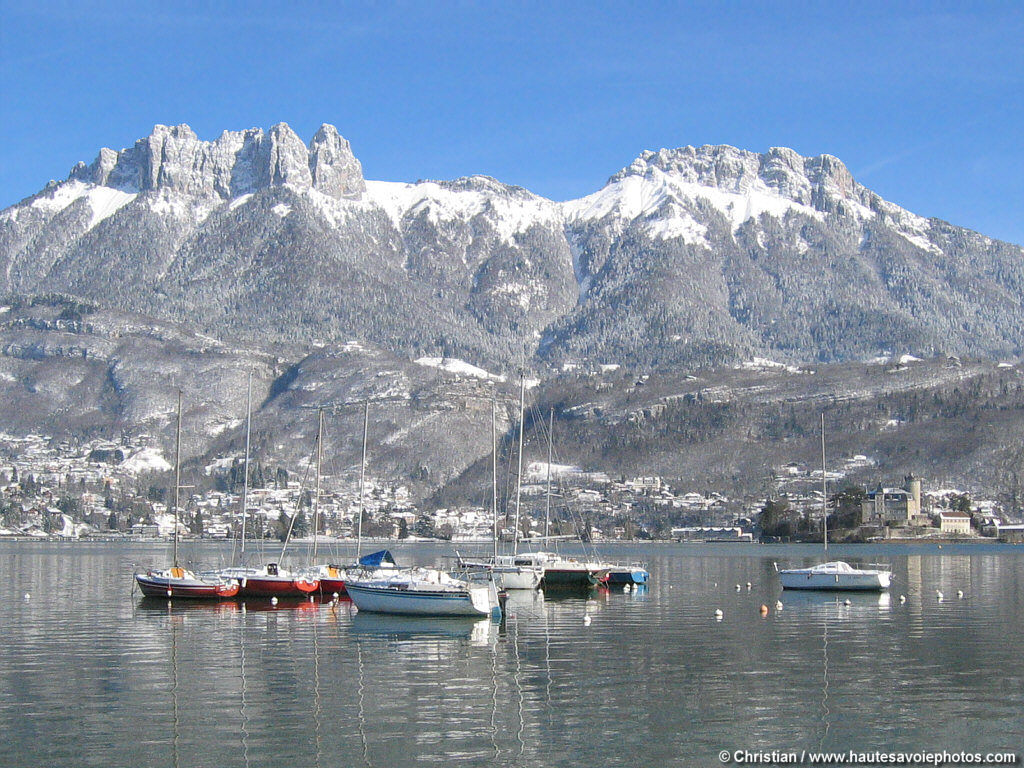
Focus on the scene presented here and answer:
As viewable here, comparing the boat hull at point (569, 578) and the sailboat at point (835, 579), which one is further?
the boat hull at point (569, 578)

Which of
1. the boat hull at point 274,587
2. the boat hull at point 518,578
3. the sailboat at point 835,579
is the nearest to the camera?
the boat hull at point 274,587

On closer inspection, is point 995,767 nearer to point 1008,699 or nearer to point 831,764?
point 831,764

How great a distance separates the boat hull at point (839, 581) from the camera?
115812 millimetres

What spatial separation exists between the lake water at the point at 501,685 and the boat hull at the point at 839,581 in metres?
17.5

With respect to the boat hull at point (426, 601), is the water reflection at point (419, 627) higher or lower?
lower

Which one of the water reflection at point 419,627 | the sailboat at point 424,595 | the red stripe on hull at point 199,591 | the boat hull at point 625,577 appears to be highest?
the sailboat at point 424,595

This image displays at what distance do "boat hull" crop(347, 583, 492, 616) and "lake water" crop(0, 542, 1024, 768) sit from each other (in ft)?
3.59

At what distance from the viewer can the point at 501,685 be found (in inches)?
2227

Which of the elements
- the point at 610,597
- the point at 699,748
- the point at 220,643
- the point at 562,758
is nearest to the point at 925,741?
the point at 699,748

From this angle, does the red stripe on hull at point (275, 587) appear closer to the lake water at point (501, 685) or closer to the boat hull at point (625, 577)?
the lake water at point (501, 685)

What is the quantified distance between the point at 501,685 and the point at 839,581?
2621 inches

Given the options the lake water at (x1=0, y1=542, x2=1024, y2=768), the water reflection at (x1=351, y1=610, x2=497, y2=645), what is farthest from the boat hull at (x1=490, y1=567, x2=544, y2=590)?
the water reflection at (x1=351, y1=610, x2=497, y2=645)

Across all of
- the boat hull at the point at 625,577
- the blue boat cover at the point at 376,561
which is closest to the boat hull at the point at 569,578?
the boat hull at the point at 625,577

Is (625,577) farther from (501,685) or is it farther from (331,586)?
(501,685)
